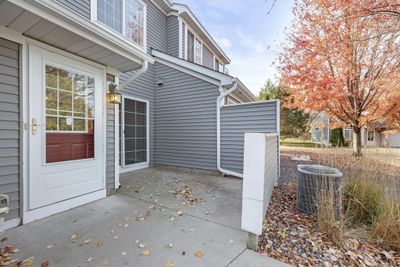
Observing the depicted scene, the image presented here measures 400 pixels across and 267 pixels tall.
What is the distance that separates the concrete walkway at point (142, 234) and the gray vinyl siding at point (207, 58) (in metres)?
8.25

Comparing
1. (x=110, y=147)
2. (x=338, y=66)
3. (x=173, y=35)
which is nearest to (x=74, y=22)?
(x=110, y=147)

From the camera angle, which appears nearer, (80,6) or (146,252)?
(146,252)

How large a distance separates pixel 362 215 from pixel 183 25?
27.0 ft

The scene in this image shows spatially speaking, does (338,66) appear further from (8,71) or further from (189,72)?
(8,71)

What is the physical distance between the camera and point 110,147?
3992 millimetres

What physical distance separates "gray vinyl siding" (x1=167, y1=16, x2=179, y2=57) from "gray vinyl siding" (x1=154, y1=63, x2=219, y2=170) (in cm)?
135

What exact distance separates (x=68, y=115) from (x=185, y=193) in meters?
2.61

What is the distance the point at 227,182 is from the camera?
5.20 metres

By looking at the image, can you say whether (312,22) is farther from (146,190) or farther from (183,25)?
(146,190)

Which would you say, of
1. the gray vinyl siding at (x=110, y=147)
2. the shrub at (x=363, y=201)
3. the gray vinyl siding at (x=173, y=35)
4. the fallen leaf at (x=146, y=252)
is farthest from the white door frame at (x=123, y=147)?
the shrub at (x=363, y=201)

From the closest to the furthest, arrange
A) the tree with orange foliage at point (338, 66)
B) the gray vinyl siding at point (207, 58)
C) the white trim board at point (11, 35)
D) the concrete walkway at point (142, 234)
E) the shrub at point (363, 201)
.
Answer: the concrete walkway at point (142, 234) → the white trim board at point (11, 35) → the shrub at point (363, 201) → the tree with orange foliage at point (338, 66) → the gray vinyl siding at point (207, 58)

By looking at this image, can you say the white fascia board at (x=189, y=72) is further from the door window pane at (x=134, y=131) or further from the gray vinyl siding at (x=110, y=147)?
the gray vinyl siding at (x=110, y=147)

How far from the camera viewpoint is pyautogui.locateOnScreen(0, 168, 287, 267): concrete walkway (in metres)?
2.06

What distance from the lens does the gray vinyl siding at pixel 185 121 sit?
6066 millimetres
